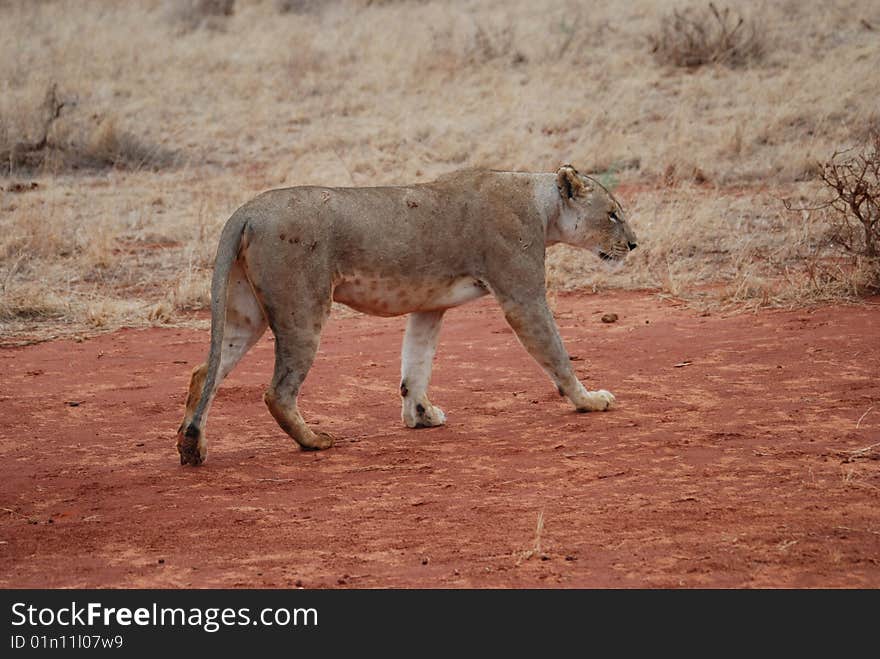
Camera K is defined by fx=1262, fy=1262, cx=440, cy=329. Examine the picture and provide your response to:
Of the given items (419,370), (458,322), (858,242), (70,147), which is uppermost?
(419,370)

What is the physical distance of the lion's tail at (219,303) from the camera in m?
6.23

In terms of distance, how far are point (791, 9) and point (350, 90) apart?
733cm

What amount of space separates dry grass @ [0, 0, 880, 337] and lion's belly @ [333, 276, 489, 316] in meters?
4.01

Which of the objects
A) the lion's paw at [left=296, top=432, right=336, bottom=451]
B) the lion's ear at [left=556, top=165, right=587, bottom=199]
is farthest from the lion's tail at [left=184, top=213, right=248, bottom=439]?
the lion's ear at [left=556, top=165, right=587, bottom=199]

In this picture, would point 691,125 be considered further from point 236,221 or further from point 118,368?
point 236,221

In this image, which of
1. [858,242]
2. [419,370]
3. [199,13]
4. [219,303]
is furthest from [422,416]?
[199,13]

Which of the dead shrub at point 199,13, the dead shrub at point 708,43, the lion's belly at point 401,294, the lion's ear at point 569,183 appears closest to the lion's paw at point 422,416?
the lion's belly at point 401,294

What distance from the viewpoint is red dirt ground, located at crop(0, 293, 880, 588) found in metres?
4.63

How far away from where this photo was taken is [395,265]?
22.1 feet

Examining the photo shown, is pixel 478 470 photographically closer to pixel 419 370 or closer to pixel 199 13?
pixel 419 370

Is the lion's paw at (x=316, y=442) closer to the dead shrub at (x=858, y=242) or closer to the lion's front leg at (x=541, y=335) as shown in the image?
the lion's front leg at (x=541, y=335)

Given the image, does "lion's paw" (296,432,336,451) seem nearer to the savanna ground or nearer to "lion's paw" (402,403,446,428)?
the savanna ground

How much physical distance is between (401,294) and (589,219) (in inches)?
54.6

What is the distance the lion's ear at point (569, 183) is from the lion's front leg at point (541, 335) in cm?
70
